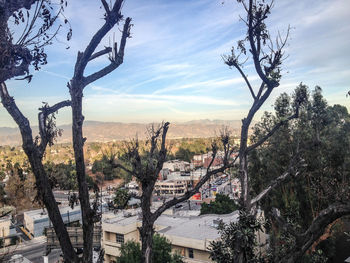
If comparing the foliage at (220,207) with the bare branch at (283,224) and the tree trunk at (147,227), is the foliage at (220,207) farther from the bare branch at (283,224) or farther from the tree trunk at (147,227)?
the tree trunk at (147,227)

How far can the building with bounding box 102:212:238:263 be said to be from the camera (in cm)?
1560

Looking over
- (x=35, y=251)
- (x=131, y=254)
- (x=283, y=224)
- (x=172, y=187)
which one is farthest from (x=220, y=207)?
(x=172, y=187)

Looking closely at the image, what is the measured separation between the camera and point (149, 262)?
3338 millimetres

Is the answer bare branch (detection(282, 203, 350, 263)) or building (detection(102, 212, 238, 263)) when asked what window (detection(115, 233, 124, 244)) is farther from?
bare branch (detection(282, 203, 350, 263))

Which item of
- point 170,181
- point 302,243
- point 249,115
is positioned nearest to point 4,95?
point 249,115

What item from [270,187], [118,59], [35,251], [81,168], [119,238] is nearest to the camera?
[81,168]

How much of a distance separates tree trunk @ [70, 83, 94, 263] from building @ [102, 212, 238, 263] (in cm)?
1308

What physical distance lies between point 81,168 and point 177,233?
1548 cm

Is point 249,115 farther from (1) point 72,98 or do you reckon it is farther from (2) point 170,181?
(2) point 170,181

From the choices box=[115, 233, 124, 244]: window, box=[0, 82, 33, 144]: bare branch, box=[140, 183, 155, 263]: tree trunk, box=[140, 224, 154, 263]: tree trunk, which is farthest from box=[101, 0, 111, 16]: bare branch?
box=[115, 233, 124, 244]: window

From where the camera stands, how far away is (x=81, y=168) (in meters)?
2.81

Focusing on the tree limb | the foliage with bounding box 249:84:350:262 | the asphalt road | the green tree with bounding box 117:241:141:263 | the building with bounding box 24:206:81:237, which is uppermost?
the tree limb

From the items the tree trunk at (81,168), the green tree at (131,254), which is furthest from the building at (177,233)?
the tree trunk at (81,168)

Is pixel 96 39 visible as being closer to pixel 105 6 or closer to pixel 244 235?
pixel 105 6
